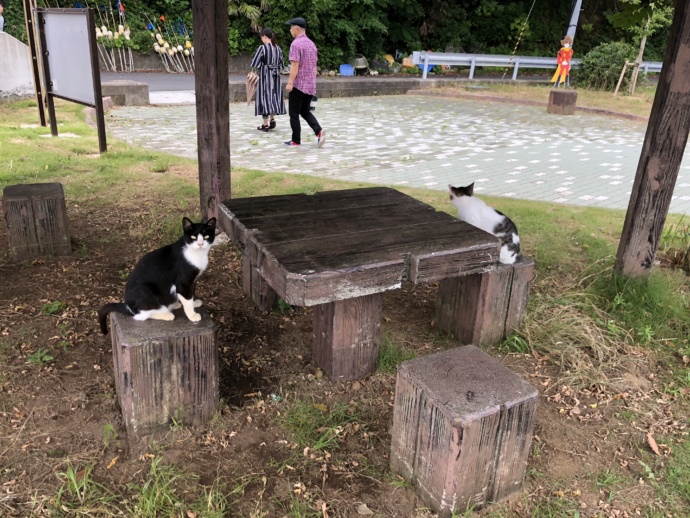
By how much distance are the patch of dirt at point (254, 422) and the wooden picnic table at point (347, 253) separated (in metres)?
0.26

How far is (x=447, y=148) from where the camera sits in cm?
897

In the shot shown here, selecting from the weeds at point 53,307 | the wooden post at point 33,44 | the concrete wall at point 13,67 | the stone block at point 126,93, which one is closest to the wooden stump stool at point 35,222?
the weeds at point 53,307

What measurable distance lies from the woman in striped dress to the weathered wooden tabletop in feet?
21.2

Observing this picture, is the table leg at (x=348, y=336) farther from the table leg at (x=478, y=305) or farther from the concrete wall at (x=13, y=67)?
the concrete wall at (x=13, y=67)

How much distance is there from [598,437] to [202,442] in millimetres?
1794

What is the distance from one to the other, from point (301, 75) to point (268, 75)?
1.24 m

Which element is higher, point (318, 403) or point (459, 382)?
point (459, 382)

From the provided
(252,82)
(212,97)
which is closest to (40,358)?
(212,97)

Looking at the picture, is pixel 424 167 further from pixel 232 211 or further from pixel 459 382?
pixel 459 382

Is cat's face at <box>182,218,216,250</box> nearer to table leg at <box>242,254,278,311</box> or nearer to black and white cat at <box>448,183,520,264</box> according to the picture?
table leg at <box>242,254,278,311</box>

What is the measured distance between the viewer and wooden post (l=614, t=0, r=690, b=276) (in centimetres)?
345

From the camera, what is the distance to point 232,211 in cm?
298

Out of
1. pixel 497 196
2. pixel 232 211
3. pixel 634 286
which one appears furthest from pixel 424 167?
pixel 232 211

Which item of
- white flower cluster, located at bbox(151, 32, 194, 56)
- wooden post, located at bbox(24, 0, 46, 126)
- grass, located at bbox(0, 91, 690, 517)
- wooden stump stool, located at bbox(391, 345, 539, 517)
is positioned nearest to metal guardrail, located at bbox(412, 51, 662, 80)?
white flower cluster, located at bbox(151, 32, 194, 56)
